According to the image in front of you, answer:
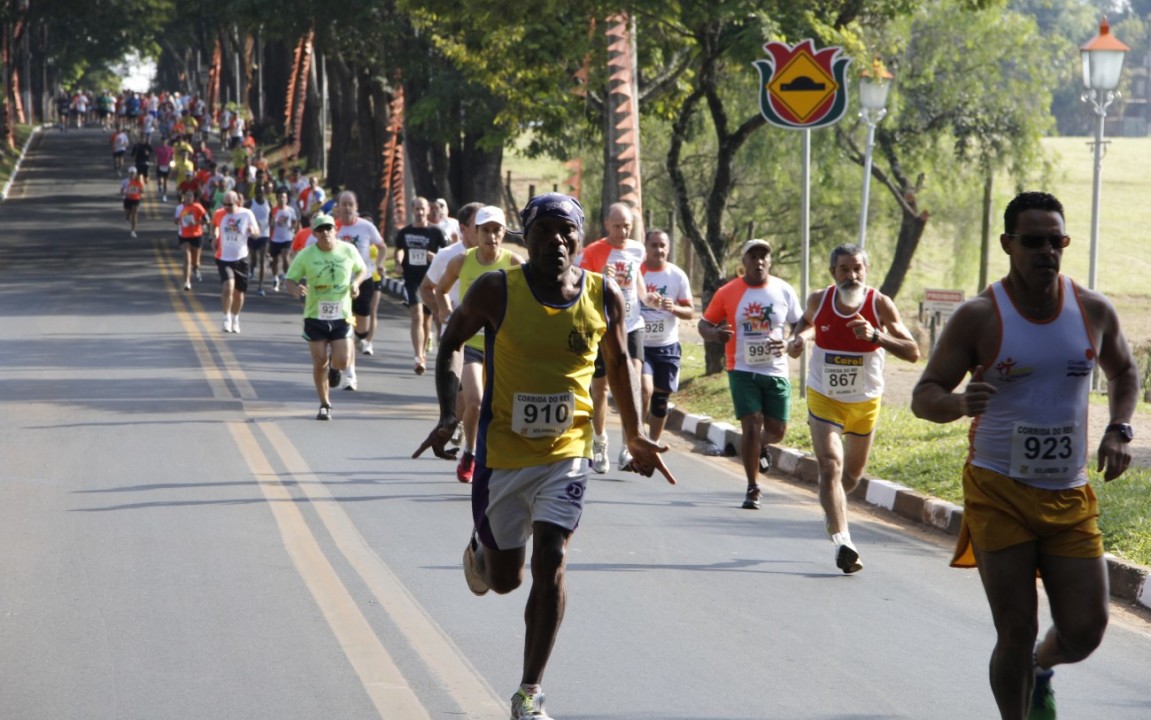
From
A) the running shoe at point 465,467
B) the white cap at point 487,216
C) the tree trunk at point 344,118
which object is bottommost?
the running shoe at point 465,467

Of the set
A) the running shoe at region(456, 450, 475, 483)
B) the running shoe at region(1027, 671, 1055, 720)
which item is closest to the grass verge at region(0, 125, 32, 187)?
the running shoe at region(456, 450, 475, 483)

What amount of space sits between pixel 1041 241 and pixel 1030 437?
62cm

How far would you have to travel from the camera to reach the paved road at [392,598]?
614cm

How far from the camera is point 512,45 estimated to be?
Result: 23.7 metres

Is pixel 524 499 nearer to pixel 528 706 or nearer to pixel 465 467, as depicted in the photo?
pixel 528 706

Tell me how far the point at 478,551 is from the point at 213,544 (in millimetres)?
3299

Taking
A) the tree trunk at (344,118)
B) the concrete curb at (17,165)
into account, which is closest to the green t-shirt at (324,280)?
the tree trunk at (344,118)

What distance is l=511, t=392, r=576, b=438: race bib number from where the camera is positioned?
5.72 metres

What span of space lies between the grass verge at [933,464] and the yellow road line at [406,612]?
3.84 metres

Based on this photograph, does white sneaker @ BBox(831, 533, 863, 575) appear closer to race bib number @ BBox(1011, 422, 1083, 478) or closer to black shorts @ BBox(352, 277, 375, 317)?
race bib number @ BBox(1011, 422, 1083, 478)

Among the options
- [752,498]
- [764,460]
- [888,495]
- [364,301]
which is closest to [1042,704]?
[752,498]

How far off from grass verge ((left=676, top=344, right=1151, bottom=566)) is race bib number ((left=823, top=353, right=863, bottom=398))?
175 centimetres

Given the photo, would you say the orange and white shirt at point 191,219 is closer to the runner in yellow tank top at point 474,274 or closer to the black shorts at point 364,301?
the black shorts at point 364,301

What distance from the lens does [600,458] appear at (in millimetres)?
12461
